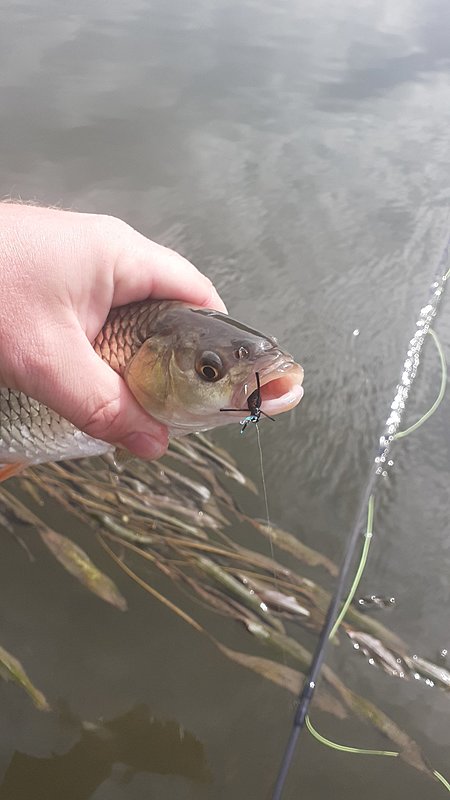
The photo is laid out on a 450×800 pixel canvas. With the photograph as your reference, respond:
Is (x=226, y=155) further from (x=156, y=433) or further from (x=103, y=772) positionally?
(x=103, y=772)

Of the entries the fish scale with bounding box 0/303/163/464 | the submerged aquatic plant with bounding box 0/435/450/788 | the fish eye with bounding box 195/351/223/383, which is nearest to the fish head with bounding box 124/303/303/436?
the fish eye with bounding box 195/351/223/383

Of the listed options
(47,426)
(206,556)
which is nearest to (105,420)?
(47,426)

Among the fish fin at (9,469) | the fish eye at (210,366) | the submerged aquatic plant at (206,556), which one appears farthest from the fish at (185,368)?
the submerged aquatic plant at (206,556)

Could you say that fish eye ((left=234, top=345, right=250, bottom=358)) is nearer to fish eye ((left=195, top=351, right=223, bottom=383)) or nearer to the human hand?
fish eye ((left=195, top=351, right=223, bottom=383))

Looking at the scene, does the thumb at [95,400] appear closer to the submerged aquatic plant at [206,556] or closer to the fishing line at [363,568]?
the submerged aquatic plant at [206,556]

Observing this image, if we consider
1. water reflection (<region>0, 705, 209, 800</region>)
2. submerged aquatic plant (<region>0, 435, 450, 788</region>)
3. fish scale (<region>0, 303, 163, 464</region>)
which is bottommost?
water reflection (<region>0, 705, 209, 800</region>)
